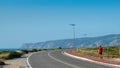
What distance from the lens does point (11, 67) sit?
3909cm

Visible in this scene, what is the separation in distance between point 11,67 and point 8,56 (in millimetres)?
25557

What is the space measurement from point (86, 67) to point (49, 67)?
384 centimetres

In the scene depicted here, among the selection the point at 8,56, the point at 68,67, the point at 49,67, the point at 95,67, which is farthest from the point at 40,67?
the point at 8,56

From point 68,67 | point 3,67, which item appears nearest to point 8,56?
point 3,67

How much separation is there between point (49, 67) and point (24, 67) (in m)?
2.85

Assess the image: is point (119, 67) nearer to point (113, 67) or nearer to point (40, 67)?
point (113, 67)

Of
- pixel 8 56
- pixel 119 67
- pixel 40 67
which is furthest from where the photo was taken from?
pixel 8 56

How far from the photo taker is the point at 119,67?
3453 cm

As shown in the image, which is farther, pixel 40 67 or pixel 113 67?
pixel 40 67

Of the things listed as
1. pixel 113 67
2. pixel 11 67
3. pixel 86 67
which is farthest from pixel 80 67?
pixel 11 67

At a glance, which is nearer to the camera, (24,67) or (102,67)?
(102,67)

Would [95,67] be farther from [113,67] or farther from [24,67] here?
[24,67]

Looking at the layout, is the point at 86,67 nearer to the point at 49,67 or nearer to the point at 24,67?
the point at 49,67

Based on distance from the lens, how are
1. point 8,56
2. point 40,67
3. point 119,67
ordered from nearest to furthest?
1. point 119,67
2. point 40,67
3. point 8,56
